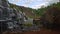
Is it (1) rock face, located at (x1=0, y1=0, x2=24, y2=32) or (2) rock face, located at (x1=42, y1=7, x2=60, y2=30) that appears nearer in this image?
(2) rock face, located at (x1=42, y1=7, x2=60, y2=30)

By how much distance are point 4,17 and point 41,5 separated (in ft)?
7.76

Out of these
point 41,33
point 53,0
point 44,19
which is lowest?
point 41,33

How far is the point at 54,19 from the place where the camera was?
5430 millimetres

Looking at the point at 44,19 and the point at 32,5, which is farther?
the point at 32,5

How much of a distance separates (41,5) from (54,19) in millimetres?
2421

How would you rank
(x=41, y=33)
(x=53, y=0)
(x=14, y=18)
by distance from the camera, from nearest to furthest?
(x=41, y=33) < (x=14, y=18) < (x=53, y=0)

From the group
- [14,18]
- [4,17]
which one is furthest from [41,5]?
[4,17]

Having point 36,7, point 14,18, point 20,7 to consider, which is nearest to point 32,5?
point 36,7

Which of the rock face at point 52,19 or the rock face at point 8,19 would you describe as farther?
the rock face at point 8,19

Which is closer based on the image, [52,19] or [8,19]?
[52,19]

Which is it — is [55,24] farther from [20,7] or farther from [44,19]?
[20,7]

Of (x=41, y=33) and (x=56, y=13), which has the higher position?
(x=56, y=13)

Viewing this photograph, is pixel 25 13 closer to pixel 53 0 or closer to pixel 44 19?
pixel 53 0

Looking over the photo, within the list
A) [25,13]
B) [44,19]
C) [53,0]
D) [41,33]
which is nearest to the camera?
[41,33]
